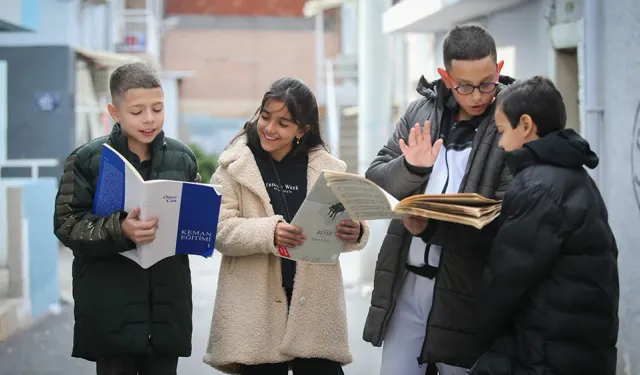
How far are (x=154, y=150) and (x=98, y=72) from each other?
19.0 metres

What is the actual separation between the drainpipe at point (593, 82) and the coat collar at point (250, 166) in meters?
2.77

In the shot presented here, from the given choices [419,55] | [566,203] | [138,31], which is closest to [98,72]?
[138,31]

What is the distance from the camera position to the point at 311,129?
4.47 meters

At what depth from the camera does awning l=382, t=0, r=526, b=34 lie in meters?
9.55

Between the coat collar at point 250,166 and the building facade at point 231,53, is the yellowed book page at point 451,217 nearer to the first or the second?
the coat collar at point 250,166

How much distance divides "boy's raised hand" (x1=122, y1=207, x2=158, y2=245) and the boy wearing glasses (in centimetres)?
89

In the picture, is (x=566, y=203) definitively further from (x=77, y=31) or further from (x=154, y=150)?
(x=77, y=31)

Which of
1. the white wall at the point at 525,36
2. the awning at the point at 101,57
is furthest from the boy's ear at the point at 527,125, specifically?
the awning at the point at 101,57

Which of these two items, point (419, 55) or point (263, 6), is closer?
point (419, 55)

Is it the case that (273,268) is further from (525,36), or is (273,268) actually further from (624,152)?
(525,36)

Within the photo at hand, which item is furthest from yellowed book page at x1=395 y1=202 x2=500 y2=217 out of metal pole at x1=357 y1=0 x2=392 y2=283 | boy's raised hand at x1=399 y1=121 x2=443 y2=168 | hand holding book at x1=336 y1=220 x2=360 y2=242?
metal pole at x1=357 y1=0 x2=392 y2=283

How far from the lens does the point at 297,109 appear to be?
4.31m

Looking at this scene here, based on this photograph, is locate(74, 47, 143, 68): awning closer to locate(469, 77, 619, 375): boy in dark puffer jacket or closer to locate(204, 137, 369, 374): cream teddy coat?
locate(204, 137, 369, 374): cream teddy coat

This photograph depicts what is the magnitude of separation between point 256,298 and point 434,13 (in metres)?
6.58
